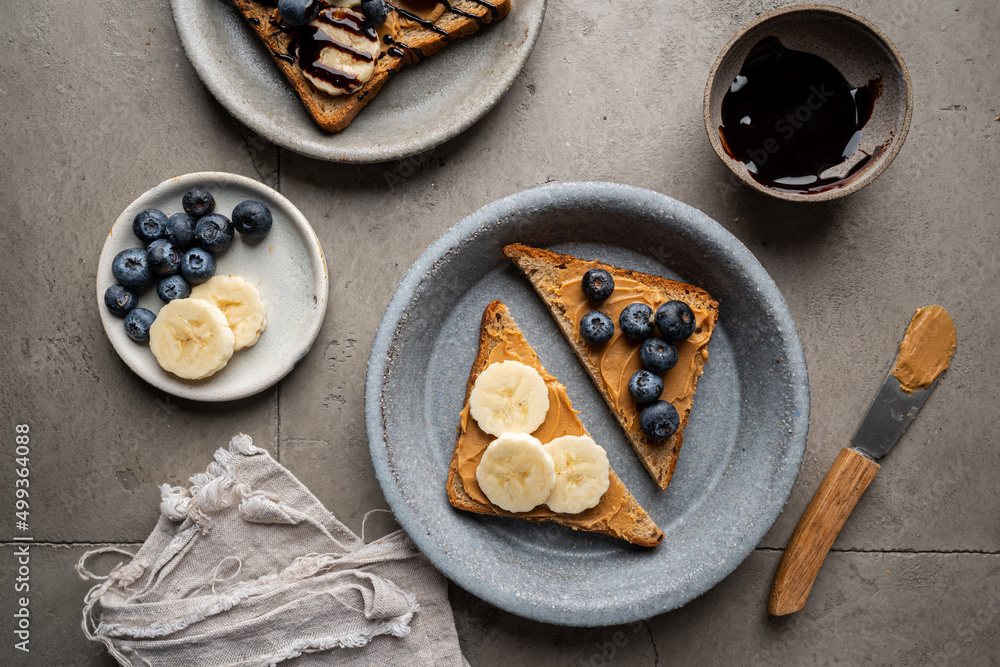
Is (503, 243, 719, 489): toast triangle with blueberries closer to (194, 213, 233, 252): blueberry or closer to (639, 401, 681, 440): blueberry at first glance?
(639, 401, 681, 440): blueberry

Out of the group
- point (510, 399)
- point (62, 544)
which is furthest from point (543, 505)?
point (62, 544)

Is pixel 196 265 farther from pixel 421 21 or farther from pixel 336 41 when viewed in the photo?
pixel 421 21

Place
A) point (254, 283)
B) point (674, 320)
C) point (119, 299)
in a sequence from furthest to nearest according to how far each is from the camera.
Result: point (254, 283), point (119, 299), point (674, 320)

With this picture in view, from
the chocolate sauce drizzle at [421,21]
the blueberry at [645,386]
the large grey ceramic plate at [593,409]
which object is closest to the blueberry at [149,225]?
the large grey ceramic plate at [593,409]

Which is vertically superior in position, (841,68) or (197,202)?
(841,68)

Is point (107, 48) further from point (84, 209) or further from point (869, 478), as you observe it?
point (869, 478)

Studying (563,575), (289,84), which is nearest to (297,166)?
(289,84)
